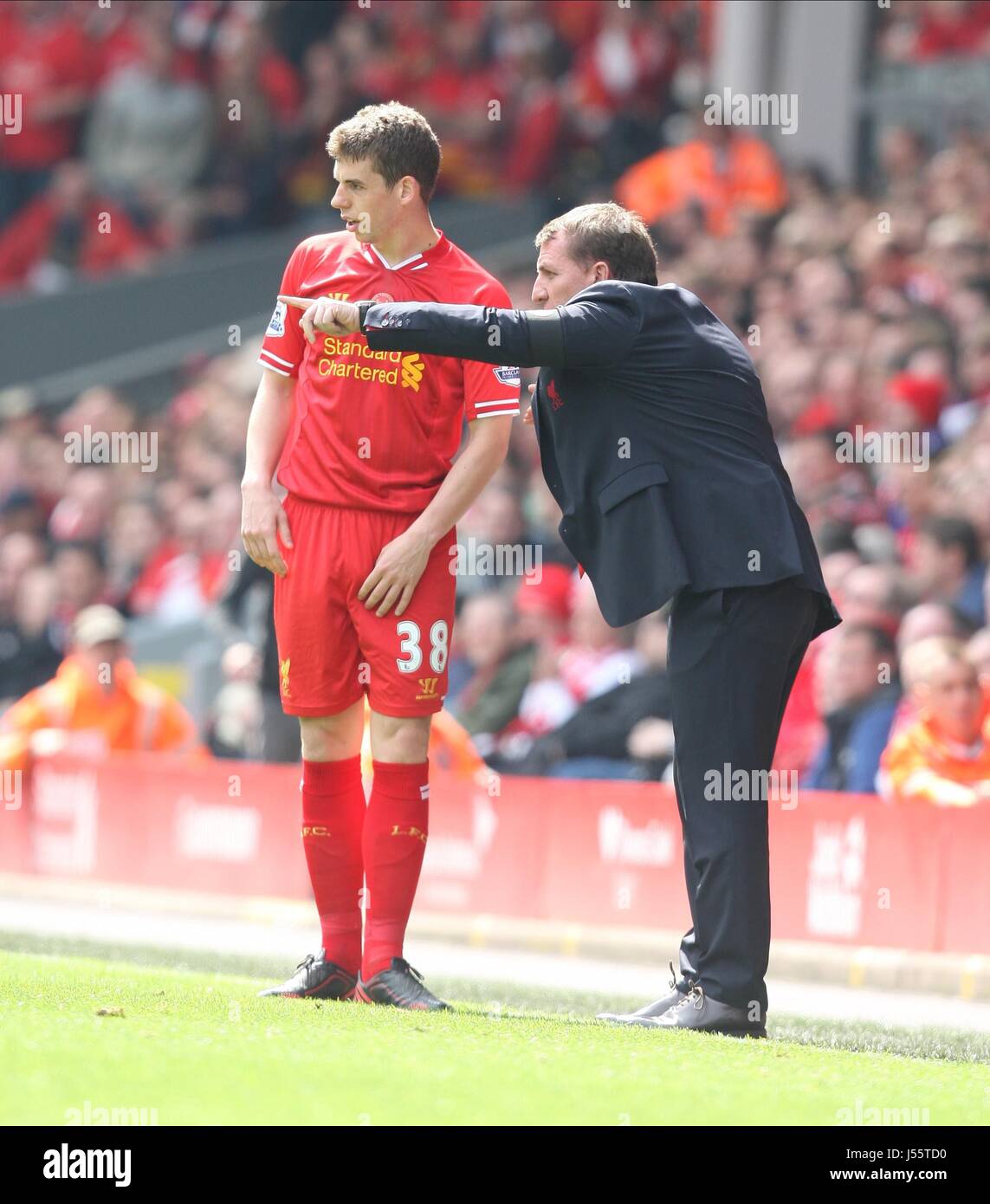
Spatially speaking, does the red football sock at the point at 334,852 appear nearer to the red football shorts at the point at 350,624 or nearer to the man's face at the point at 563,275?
the red football shorts at the point at 350,624

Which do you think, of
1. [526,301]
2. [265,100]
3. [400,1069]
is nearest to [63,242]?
[265,100]

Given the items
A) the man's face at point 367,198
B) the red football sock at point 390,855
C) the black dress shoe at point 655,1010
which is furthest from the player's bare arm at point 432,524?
the black dress shoe at point 655,1010

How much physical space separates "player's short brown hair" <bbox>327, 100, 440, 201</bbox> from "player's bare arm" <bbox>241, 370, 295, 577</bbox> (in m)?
0.71

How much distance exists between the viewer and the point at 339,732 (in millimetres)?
6492

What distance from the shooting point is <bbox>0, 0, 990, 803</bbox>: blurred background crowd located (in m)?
11.0

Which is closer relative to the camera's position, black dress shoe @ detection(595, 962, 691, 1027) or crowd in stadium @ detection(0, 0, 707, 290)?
black dress shoe @ detection(595, 962, 691, 1027)

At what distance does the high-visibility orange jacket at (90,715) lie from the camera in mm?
13117

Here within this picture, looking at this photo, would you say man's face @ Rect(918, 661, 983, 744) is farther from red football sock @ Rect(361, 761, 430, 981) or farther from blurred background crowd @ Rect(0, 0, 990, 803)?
red football sock @ Rect(361, 761, 430, 981)

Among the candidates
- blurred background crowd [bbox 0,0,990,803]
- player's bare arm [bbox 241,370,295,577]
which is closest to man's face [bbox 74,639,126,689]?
blurred background crowd [bbox 0,0,990,803]

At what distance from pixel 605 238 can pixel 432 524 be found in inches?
37.6

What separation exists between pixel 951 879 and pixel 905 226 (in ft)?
18.9

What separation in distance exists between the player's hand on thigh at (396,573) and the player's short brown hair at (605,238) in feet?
3.08

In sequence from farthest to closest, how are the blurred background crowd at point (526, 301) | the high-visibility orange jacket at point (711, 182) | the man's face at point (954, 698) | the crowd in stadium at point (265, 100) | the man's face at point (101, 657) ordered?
1. the crowd in stadium at point (265, 100)
2. the high-visibility orange jacket at point (711, 182)
3. the man's face at point (101, 657)
4. the blurred background crowd at point (526, 301)
5. the man's face at point (954, 698)
